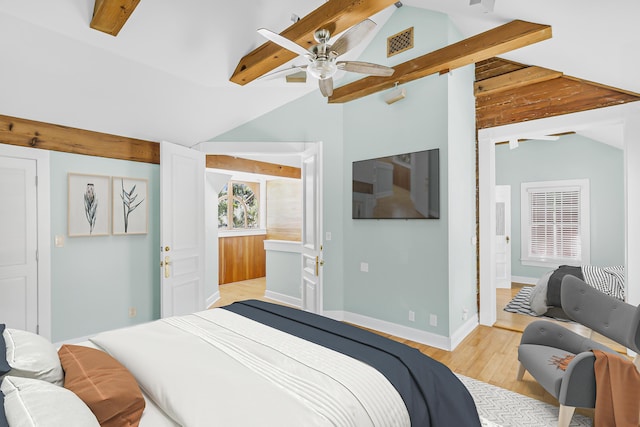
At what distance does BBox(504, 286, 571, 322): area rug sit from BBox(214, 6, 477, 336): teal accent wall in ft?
3.47

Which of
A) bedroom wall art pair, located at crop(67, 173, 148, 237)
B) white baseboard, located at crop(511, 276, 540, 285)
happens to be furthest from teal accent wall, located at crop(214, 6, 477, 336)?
white baseboard, located at crop(511, 276, 540, 285)

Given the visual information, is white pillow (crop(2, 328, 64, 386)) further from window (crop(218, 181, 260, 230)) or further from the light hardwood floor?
window (crop(218, 181, 260, 230))

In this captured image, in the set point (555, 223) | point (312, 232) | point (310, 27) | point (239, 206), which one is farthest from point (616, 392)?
point (239, 206)

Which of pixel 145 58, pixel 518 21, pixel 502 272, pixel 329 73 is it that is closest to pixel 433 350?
pixel 329 73

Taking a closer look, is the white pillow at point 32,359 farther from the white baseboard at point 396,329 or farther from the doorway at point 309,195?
the white baseboard at point 396,329

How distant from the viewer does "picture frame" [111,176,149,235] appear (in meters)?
3.52

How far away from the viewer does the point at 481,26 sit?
3191mm

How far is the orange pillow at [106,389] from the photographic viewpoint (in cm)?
112

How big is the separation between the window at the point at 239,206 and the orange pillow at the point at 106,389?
5703mm

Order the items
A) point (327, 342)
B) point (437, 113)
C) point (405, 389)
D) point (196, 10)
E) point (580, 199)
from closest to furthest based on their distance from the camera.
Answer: point (405, 389) < point (327, 342) < point (196, 10) < point (437, 113) < point (580, 199)

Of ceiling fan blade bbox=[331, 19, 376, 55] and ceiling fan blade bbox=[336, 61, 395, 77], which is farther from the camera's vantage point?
ceiling fan blade bbox=[336, 61, 395, 77]

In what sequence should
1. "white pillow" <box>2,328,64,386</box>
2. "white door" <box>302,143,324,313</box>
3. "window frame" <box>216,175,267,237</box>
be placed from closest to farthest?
"white pillow" <box>2,328,64,386</box>, "white door" <box>302,143,324,313</box>, "window frame" <box>216,175,267,237</box>

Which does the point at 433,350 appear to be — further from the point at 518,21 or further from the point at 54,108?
the point at 54,108

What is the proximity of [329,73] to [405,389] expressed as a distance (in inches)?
76.9
